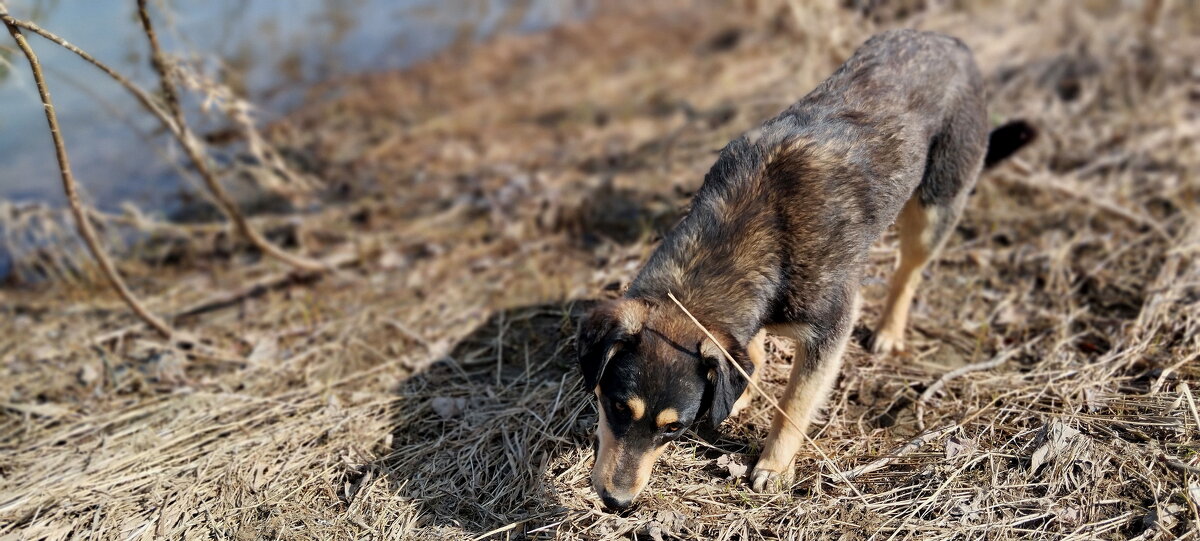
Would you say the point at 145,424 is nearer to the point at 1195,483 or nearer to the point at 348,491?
the point at 348,491

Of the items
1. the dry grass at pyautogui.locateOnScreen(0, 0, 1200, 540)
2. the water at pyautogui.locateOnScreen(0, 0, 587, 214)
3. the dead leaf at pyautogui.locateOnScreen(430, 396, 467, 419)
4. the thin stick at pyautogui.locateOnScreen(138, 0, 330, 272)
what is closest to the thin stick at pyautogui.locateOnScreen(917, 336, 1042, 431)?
the dry grass at pyautogui.locateOnScreen(0, 0, 1200, 540)

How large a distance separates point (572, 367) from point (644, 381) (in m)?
1.48

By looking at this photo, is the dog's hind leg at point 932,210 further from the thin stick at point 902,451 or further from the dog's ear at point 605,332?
the dog's ear at point 605,332

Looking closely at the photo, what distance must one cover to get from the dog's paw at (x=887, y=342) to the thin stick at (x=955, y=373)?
1.14 ft

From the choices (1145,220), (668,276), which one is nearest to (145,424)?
(668,276)

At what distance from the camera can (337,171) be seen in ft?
28.8

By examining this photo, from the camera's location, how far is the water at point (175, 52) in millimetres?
8578

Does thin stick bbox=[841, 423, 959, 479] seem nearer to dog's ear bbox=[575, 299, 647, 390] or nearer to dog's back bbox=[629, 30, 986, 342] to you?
dog's back bbox=[629, 30, 986, 342]

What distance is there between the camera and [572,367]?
4812 mm

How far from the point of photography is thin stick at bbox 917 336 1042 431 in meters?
4.43

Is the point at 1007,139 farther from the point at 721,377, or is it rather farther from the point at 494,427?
the point at 494,427

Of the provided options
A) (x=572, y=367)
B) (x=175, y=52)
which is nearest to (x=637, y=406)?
(x=572, y=367)

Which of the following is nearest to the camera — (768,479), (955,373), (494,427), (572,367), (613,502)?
(613,502)

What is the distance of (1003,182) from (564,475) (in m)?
4.73
